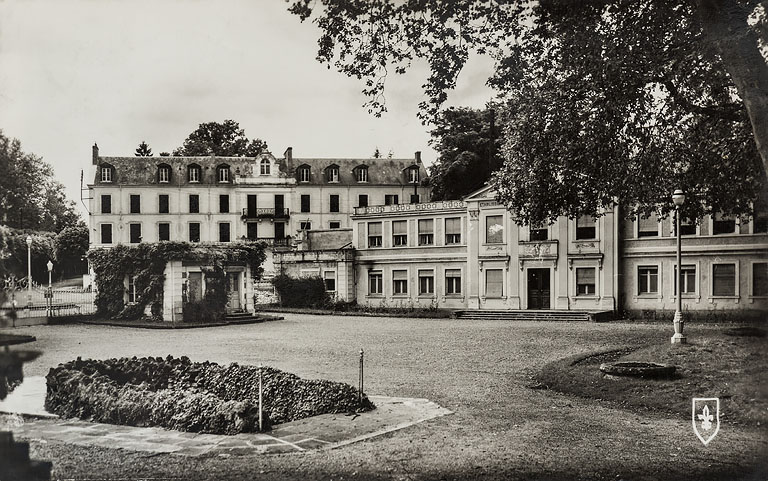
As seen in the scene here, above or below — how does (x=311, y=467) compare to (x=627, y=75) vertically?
below

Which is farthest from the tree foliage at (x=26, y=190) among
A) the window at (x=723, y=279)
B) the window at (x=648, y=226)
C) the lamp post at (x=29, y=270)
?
the window at (x=648, y=226)

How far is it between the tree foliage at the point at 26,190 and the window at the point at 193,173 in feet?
4.11

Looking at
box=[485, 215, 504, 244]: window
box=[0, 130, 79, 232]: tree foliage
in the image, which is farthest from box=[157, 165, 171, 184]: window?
box=[485, 215, 504, 244]: window

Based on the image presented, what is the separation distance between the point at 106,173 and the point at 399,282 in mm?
7118

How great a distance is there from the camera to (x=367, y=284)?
52.4 feet

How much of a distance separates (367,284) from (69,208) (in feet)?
34.3

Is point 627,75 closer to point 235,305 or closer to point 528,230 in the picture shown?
point 235,305

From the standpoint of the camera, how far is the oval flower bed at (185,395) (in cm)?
532

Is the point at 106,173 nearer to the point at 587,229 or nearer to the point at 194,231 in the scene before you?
the point at 194,231

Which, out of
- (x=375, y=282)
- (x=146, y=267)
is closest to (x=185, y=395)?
(x=146, y=267)

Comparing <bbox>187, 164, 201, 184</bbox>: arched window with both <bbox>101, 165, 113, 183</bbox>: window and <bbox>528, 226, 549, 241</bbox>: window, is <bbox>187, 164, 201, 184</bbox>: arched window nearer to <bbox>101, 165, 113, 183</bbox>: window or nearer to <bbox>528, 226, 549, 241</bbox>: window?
<bbox>101, 165, 113, 183</bbox>: window

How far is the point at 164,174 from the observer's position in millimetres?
→ 6527

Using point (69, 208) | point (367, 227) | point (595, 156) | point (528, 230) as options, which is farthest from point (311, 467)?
point (528, 230)

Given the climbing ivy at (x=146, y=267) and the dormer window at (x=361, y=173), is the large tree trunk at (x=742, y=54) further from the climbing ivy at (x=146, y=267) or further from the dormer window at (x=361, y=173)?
the climbing ivy at (x=146, y=267)
